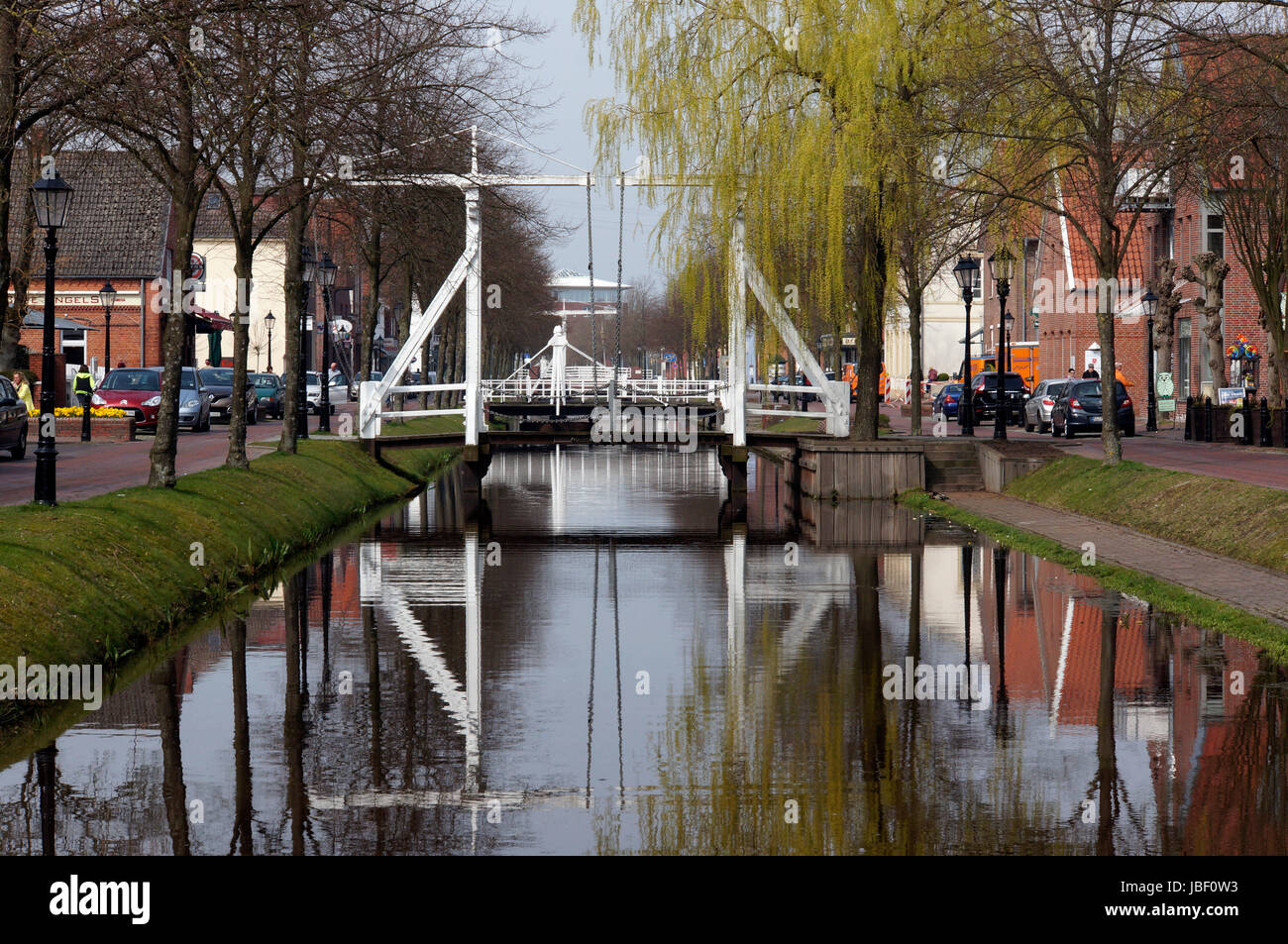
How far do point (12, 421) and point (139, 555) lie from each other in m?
19.3

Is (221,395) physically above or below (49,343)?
below

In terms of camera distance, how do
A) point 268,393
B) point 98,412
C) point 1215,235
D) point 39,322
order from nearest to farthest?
1. point 98,412
2. point 39,322
3. point 1215,235
4. point 268,393

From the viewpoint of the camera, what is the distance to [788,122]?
30.6 meters

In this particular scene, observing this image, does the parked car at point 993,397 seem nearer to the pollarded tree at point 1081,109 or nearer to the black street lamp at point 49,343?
the pollarded tree at point 1081,109

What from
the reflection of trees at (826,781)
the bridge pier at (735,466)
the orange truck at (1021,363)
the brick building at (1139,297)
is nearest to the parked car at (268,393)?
the brick building at (1139,297)

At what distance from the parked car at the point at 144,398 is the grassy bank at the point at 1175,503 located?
2472cm

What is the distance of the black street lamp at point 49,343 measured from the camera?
17.0 metres

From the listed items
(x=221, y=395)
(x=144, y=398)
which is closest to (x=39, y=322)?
(x=221, y=395)

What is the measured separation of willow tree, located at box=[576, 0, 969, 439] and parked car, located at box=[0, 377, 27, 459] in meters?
12.0

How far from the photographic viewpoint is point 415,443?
108 ft

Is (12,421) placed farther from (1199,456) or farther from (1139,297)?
(1139,297)

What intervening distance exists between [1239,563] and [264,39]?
11.7 m

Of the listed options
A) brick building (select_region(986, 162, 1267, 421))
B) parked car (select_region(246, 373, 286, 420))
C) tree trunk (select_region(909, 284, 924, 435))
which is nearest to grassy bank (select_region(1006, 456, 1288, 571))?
tree trunk (select_region(909, 284, 924, 435))
